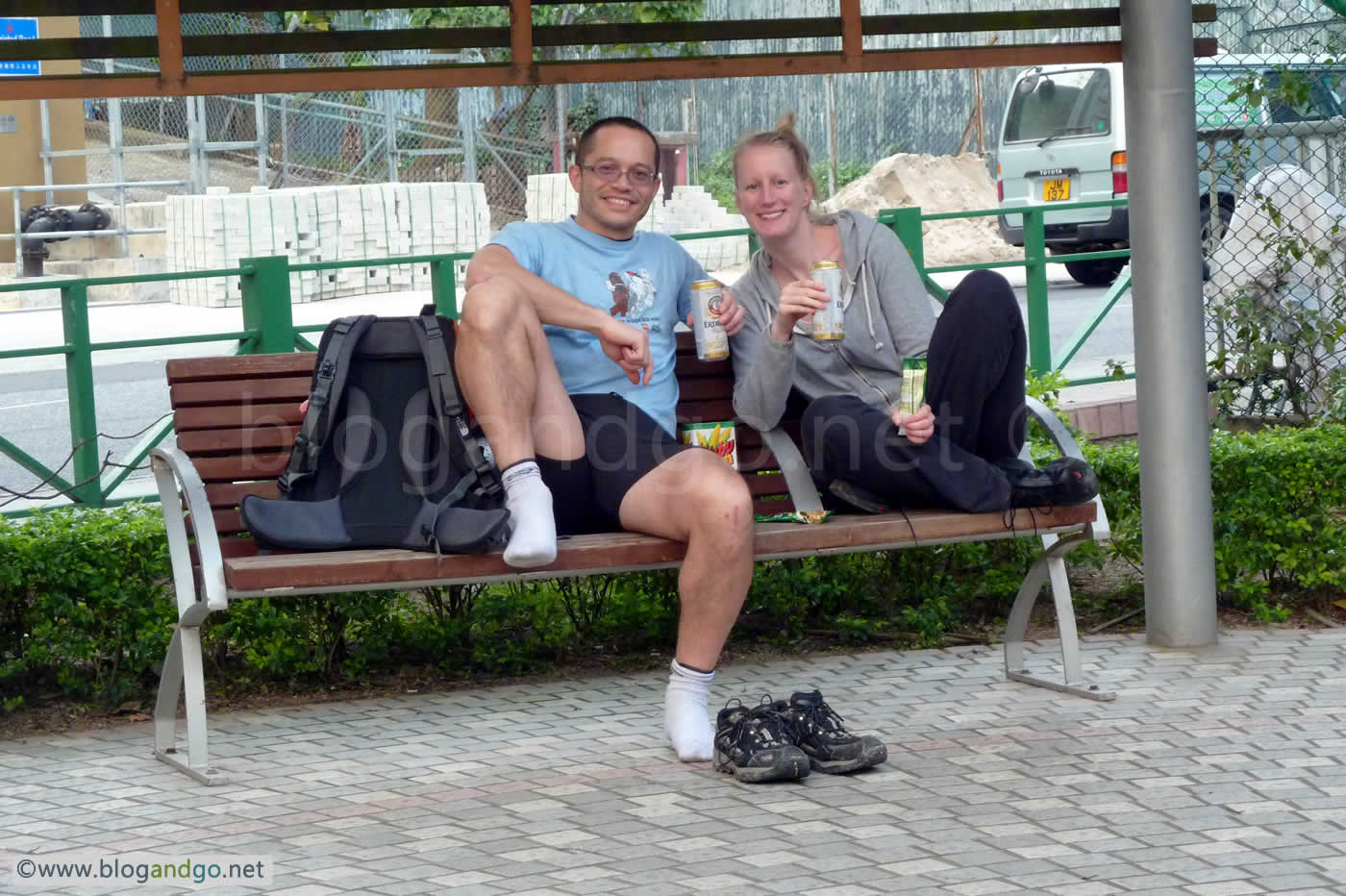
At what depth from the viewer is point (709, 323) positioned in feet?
14.9

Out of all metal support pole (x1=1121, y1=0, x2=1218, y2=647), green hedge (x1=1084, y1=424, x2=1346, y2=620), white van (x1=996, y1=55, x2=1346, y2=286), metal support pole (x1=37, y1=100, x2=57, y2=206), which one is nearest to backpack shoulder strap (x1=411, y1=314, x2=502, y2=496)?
metal support pole (x1=1121, y1=0, x2=1218, y2=647)

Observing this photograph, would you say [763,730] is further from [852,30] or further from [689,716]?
[852,30]

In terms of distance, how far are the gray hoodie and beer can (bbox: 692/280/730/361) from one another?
22 cm

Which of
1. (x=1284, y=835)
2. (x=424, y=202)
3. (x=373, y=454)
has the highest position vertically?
(x=424, y=202)

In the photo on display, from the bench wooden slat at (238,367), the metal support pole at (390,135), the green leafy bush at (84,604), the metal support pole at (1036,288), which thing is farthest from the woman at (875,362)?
the metal support pole at (390,135)

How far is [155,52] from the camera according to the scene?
4961mm

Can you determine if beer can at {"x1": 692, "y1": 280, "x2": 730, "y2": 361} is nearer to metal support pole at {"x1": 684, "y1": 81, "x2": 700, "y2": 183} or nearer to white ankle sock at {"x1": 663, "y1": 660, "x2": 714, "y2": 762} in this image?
white ankle sock at {"x1": 663, "y1": 660, "x2": 714, "y2": 762}

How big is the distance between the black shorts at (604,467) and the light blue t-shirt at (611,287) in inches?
4.4

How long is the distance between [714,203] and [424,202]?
4.61 metres

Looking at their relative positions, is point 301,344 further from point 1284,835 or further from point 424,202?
point 424,202

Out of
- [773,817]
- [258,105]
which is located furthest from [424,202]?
[773,817]

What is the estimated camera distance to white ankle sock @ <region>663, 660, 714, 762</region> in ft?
14.0

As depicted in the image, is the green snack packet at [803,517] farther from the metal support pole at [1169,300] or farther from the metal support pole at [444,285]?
the metal support pole at [444,285]

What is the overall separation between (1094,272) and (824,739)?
46.9 feet
